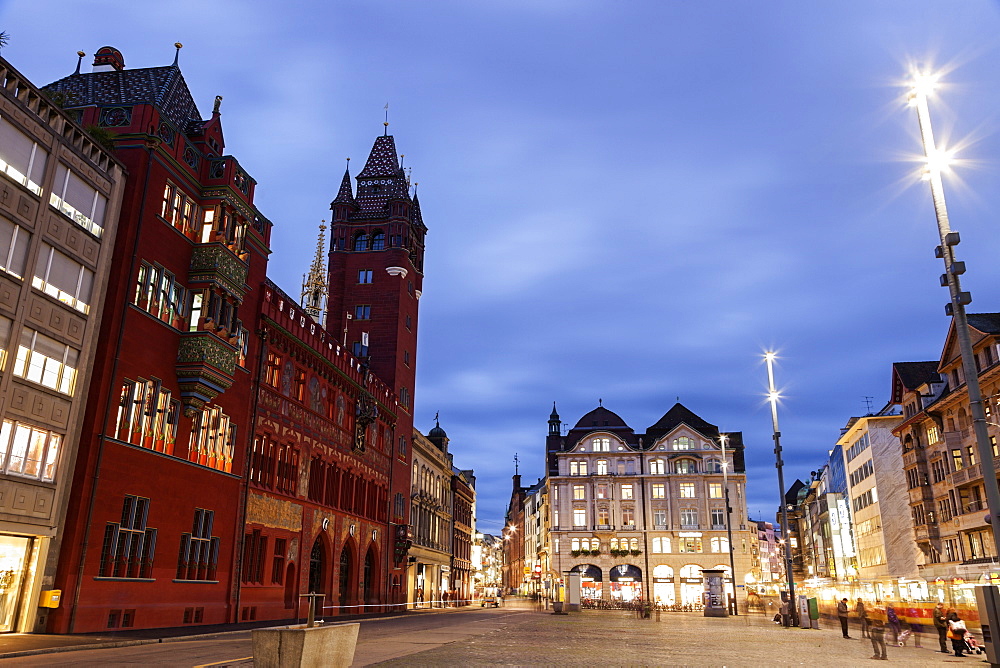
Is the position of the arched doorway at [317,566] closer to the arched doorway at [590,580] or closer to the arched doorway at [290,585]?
the arched doorway at [290,585]

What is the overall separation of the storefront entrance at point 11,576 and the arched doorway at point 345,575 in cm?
2695

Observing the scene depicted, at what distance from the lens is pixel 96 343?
2695 centimetres

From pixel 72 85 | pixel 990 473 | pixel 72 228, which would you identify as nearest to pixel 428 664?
pixel 990 473

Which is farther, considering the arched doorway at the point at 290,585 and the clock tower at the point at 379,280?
the clock tower at the point at 379,280

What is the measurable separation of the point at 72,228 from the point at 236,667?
1794 centimetres

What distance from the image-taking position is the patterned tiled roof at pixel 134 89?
107 feet

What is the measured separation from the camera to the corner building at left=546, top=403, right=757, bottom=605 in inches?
3780

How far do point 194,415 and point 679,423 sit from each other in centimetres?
8097

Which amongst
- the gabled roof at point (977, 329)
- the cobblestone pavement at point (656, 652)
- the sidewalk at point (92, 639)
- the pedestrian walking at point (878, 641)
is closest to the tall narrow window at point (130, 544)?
the sidewalk at point (92, 639)

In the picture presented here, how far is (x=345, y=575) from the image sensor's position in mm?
51156

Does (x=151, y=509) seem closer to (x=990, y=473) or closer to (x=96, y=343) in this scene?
(x=96, y=343)

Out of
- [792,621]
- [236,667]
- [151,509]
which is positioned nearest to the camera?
[236,667]

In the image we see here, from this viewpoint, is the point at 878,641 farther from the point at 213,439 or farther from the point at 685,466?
A: the point at 685,466

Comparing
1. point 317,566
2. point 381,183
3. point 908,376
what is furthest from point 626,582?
point 317,566
